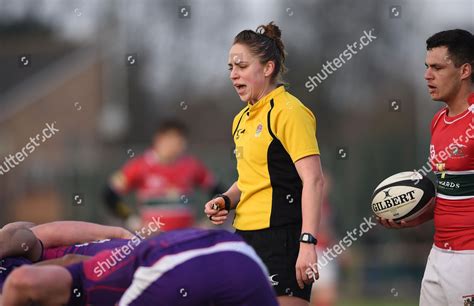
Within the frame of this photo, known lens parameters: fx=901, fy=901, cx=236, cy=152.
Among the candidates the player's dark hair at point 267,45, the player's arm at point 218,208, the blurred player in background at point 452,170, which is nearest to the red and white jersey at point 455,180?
Answer: the blurred player in background at point 452,170

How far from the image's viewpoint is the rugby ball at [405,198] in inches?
216

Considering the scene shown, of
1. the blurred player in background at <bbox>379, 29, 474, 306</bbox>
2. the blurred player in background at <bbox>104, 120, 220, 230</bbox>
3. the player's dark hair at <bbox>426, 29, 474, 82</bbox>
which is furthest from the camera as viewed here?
the blurred player in background at <bbox>104, 120, 220, 230</bbox>

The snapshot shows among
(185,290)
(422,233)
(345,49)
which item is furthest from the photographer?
(345,49)

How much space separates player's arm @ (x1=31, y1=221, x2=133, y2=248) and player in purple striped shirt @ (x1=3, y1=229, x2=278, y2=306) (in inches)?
30.4

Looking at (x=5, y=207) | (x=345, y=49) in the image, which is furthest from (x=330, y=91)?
(x=5, y=207)

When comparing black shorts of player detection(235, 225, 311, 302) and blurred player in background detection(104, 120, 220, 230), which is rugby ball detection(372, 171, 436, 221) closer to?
black shorts of player detection(235, 225, 311, 302)

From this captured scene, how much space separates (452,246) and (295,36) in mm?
22891

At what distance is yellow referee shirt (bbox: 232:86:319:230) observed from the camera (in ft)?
16.4

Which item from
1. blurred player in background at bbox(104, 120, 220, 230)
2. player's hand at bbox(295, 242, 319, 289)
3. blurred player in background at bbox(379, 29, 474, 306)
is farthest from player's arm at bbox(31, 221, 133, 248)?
blurred player in background at bbox(104, 120, 220, 230)

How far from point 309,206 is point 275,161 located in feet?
1.15

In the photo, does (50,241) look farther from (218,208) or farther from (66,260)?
(218,208)

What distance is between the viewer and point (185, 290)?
14.1ft

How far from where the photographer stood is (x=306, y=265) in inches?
188

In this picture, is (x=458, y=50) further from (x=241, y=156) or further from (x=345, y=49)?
(x=345, y=49)
